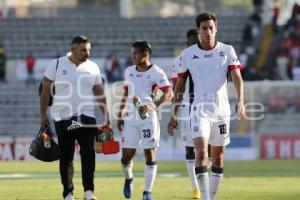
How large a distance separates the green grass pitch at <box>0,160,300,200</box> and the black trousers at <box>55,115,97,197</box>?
4.95 feet

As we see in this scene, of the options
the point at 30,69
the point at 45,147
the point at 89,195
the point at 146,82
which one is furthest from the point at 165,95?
the point at 30,69

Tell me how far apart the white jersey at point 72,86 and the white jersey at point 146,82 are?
139 centimetres

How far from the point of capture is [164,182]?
2073 cm

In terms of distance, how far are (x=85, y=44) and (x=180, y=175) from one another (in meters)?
8.82

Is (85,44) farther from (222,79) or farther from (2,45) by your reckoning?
(2,45)

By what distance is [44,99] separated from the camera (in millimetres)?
14984

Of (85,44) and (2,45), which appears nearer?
(85,44)

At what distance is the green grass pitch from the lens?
56.4 feet

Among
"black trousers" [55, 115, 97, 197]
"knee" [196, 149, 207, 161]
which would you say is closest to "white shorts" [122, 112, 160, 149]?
"black trousers" [55, 115, 97, 197]

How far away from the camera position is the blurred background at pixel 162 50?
111ft

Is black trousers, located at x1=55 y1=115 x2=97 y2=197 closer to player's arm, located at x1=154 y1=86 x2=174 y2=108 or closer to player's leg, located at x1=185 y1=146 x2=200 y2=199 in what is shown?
player's arm, located at x1=154 y1=86 x2=174 y2=108

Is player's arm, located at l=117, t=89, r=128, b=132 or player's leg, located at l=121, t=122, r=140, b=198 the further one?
player's arm, located at l=117, t=89, r=128, b=132

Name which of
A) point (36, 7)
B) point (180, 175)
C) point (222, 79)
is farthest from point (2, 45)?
point (222, 79)

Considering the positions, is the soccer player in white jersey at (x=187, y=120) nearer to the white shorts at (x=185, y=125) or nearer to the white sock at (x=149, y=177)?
the white shorts at (x=185, y=125)
